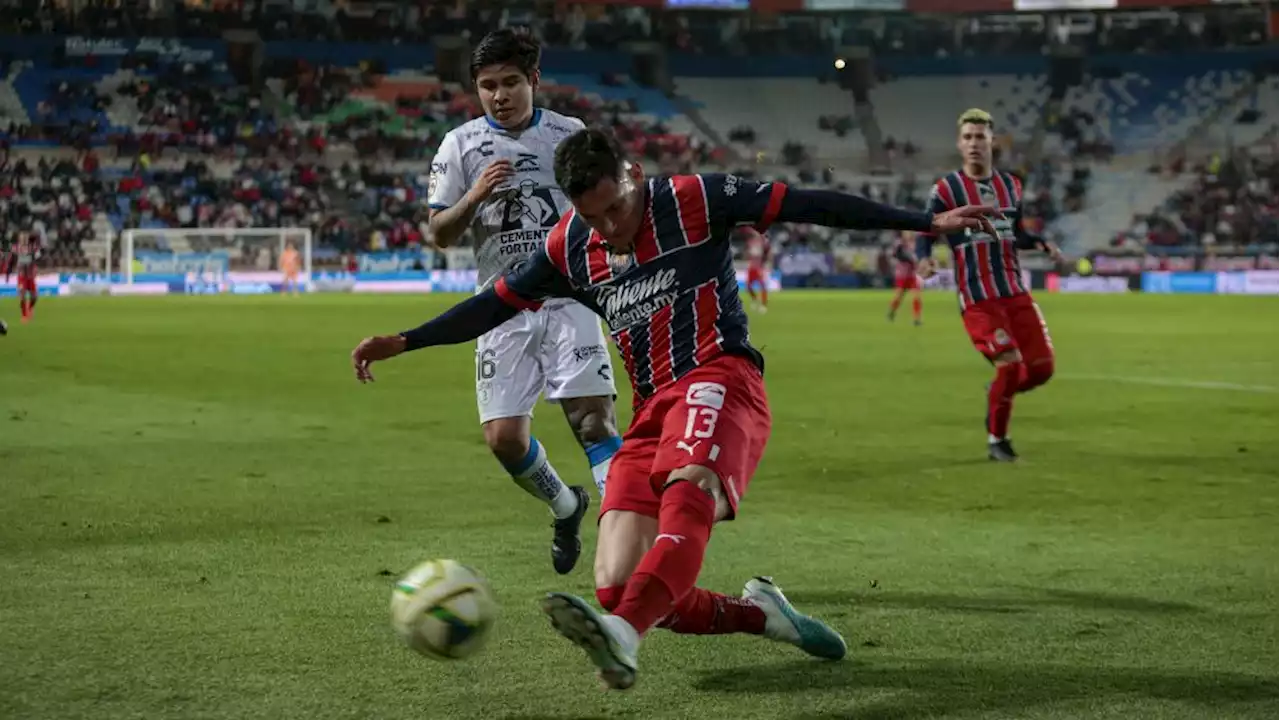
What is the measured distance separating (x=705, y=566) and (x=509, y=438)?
1.04 metres

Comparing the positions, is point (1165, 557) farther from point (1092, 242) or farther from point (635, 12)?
point (635, 12)

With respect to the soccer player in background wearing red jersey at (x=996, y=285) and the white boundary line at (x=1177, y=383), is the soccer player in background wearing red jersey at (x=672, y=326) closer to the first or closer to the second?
the soccer player in background wearing red jersey at (x=996, y=285)

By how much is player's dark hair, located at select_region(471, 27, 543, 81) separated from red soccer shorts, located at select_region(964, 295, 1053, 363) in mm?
5291

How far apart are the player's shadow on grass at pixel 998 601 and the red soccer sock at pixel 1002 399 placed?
4736 mm

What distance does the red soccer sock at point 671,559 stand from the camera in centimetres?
423

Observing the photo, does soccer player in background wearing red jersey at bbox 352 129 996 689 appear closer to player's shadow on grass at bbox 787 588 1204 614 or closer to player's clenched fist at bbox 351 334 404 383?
player's clenched fist at bbox 351 334 404 383

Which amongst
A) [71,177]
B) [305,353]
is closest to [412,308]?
[305,353]

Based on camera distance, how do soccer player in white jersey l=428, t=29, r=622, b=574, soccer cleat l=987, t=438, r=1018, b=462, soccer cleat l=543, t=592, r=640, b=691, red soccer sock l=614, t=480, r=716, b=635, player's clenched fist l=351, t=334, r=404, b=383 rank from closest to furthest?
soccer cleat l=543, t=592, r=640, b=691 → red soccer sock l=614, t=480, r=716, b=635 → player's clenched fist l=351, t=334, r=404, b=383 → soccer player in white jersey l=428, t=29, r=622, b=574 → soccer cleat l=987, t=438, r=1018, b=462

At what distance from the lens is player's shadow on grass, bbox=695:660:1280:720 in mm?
4531

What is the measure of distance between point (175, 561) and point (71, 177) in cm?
4472

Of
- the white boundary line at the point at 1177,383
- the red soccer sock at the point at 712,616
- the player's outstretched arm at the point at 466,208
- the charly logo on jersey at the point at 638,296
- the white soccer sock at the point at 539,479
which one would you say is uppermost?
the player's outstretched arm at the point at 466,208

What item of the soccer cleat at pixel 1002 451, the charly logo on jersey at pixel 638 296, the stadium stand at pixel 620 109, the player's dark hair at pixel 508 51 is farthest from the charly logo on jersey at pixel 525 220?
the stadium stand at pixel 620 109

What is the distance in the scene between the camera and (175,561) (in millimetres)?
6926

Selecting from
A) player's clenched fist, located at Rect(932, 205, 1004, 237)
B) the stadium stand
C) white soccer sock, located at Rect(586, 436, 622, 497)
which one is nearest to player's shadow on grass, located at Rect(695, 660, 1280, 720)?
player's clenched fist, located at Rect(932, 205, 1004, 237)
